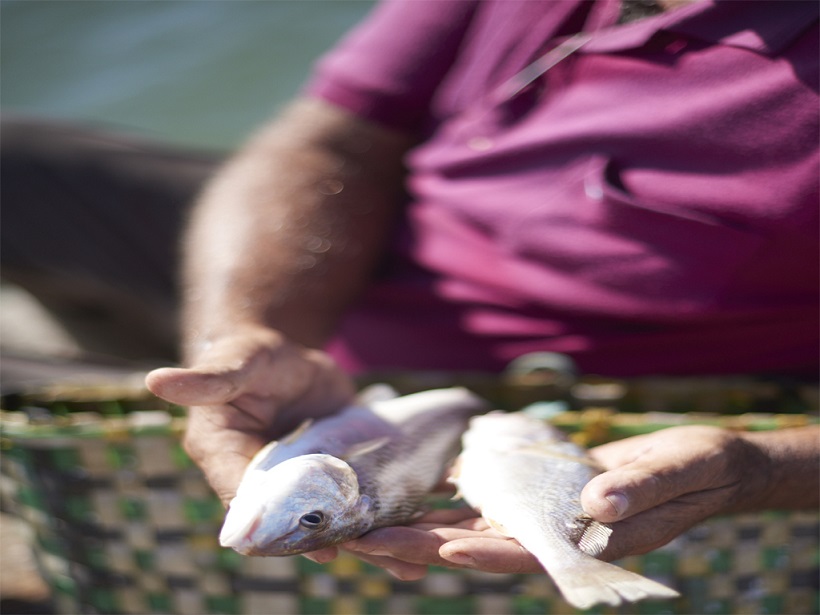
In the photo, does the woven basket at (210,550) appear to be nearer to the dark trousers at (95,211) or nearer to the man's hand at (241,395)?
the man's hand at (241,395)

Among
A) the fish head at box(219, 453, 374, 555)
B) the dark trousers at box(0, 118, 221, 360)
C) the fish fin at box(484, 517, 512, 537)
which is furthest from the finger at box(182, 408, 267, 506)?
the dark trousers at box(0, 118, 221, 360)

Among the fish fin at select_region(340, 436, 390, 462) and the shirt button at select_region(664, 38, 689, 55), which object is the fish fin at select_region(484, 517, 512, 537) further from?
the shirt button at select_region(664, 38, 689, 55)

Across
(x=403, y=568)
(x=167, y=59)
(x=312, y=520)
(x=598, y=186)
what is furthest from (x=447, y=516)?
(x=167, y=59)

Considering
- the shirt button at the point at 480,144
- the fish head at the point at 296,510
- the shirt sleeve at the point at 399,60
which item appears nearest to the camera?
the fish head at the point at 296,510

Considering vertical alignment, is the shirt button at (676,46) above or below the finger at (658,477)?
above

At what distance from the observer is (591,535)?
939 mm

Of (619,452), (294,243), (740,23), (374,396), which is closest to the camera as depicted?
(619,452)

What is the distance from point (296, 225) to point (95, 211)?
2.34 feet

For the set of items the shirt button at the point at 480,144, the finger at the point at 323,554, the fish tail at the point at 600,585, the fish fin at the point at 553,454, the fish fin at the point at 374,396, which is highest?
the shirt button at the point at 480,144

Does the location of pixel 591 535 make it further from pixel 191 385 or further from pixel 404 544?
pixel 191 385

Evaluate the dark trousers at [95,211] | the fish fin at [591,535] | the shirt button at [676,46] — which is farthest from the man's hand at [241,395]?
the dark trousers at [95,211]

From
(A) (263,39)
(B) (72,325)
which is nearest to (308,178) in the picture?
(B) (72,325)

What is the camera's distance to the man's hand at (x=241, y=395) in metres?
1.03

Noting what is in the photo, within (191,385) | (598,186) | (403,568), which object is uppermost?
(598,186)
